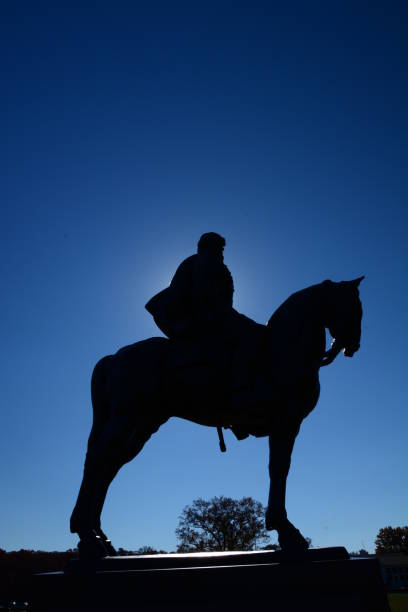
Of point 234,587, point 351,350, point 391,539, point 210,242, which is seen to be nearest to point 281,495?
point 234,587

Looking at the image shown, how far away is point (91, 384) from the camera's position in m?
6.61

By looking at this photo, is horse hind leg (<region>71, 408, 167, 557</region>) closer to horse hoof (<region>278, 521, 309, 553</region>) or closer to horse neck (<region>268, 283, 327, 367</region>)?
horse hoof (<region>278, 521, 309, 553</region>)

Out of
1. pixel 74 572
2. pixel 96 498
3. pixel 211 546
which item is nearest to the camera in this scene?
pixel 74 572

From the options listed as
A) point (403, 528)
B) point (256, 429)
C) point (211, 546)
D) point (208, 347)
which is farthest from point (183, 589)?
point (403, 528)

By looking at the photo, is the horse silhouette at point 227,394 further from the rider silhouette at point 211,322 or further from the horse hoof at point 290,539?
the horse hoof at point 290,539

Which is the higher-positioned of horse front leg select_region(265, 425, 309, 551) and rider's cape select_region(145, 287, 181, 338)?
rider's cape select_region(145, 287, 181, 338)

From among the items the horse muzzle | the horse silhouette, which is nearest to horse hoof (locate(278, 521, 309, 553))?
the horse silhouette

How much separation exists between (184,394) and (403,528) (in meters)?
117

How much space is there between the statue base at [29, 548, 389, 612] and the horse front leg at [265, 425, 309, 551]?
31 centimetres

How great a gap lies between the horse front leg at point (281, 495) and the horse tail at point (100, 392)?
209cm

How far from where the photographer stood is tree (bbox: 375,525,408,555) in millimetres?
103562

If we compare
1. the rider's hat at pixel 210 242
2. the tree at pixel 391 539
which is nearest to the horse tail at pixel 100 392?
the rider's hat at pixel 210 242

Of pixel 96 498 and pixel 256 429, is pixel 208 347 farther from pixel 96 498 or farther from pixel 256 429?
pixel 96 498

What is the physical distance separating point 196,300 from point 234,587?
10.7ft
